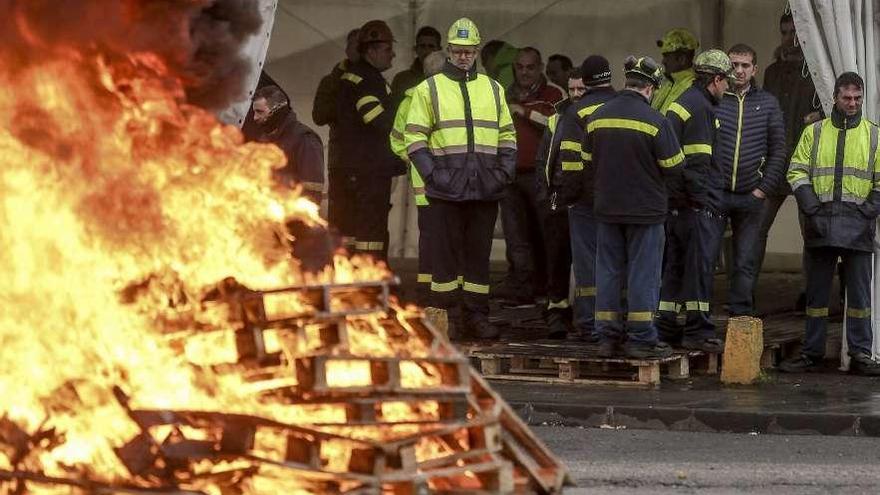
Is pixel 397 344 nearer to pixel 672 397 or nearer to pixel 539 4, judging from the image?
pixel 672 397

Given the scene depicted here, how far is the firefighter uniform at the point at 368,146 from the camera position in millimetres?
14266

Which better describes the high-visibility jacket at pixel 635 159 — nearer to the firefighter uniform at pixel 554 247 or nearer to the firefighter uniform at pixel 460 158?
the firefighter uniform at pixel 460 158

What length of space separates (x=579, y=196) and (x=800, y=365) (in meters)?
1.92

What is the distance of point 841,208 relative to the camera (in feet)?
37.9

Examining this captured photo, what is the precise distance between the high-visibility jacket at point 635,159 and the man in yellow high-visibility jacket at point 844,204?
1.05 m

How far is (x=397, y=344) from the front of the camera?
22.5 ft

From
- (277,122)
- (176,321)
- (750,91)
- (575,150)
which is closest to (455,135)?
(575,150)

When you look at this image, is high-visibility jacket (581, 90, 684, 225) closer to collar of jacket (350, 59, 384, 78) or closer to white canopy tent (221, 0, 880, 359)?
collar of jacket (350, 59, 384, 78)

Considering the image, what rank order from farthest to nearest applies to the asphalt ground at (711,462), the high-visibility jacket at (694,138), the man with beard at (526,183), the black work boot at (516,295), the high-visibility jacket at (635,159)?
the black work boot at (516,295) → the man with beard at (526,183) → the high-visibility jacket at (694,138) → the high-visibility jacket at (635,159) → the asphalt ground at (711,462)

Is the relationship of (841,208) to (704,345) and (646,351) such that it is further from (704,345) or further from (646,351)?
(646,351)

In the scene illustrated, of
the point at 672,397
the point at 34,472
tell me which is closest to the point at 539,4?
the point at 672,397

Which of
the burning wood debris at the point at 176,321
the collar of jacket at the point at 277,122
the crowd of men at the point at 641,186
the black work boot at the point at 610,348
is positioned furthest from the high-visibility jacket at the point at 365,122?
the burning wood debris at the point at 176,321

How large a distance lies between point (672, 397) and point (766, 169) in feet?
7.57

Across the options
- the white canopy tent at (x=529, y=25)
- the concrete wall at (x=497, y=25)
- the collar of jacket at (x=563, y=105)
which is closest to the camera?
the collar of jacket at (x=563, y=105)
